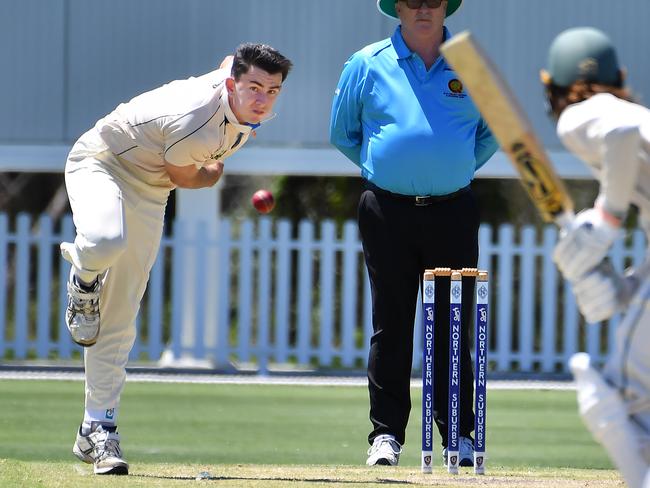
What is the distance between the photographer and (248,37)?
45.1 feet

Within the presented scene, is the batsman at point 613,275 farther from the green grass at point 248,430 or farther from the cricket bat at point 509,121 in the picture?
the green grass at point 248,430

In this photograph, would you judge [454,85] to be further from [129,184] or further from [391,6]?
[129,184]

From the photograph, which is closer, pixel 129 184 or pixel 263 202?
A: pixel 129 184

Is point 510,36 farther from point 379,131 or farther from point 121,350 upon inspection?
point 121,350

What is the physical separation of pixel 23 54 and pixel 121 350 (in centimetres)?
833

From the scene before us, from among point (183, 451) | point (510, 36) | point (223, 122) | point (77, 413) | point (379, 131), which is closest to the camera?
point (223, 122)

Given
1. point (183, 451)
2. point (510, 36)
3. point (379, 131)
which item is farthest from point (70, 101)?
point (379, 131)

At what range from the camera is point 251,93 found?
5.88 meters

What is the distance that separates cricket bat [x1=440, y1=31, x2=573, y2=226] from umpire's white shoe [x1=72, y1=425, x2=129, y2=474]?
247cm

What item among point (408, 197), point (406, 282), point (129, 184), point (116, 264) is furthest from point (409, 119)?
point (116, 264)

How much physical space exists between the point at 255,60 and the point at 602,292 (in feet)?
7.56

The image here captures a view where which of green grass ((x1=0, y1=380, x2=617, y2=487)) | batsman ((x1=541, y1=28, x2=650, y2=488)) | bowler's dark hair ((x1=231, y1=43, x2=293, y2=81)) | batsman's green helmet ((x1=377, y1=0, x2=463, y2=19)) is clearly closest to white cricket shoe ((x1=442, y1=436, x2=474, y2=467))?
green grass ((x1=0, y1=380, x2=617, y2=487))

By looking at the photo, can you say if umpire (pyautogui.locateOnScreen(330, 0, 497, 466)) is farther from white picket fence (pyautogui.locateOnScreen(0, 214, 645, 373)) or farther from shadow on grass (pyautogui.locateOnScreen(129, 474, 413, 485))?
white picket fence (pyautogui.locateOnScreen(0, 214, 645, 373))

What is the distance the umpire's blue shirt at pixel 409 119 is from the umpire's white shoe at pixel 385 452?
1.12 metres
